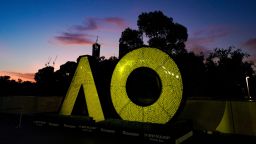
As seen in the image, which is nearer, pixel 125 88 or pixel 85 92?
pixel 125 88

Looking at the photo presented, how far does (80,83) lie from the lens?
462 inches

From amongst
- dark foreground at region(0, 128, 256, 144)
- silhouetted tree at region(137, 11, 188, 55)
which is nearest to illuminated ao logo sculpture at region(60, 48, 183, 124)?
dark foreground at region(0, 128, 256, 144)

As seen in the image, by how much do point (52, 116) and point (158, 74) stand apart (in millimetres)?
5933

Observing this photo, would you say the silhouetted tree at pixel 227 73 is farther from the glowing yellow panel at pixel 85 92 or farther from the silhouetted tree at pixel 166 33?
the glowing yellow panel at pixel 85 92

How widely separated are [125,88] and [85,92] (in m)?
2.41

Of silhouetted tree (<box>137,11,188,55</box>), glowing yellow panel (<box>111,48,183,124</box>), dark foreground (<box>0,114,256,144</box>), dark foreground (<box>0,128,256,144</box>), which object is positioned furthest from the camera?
silhouetted tree (<box>137,11,188,55</box>)

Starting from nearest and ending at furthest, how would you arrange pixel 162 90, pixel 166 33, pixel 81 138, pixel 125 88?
pixel 81 138 → pixel 162 90 → pixel 125 88 → pixel 166 33

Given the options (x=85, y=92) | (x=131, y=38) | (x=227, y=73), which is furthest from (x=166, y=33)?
(x=85, y=92)

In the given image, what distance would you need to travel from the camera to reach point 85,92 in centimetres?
1145

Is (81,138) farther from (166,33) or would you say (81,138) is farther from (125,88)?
(166,33)

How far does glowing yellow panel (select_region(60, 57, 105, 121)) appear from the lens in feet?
35.8

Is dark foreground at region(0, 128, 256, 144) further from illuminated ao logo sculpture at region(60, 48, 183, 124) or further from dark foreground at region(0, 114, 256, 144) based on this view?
illuminated ao logo sculpture at region(60, 48, 183, 124)

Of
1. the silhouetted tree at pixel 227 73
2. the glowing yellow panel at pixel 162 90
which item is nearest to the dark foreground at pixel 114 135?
the glowing yellow panel at pixel 162 90

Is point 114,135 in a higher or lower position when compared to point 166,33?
lower
